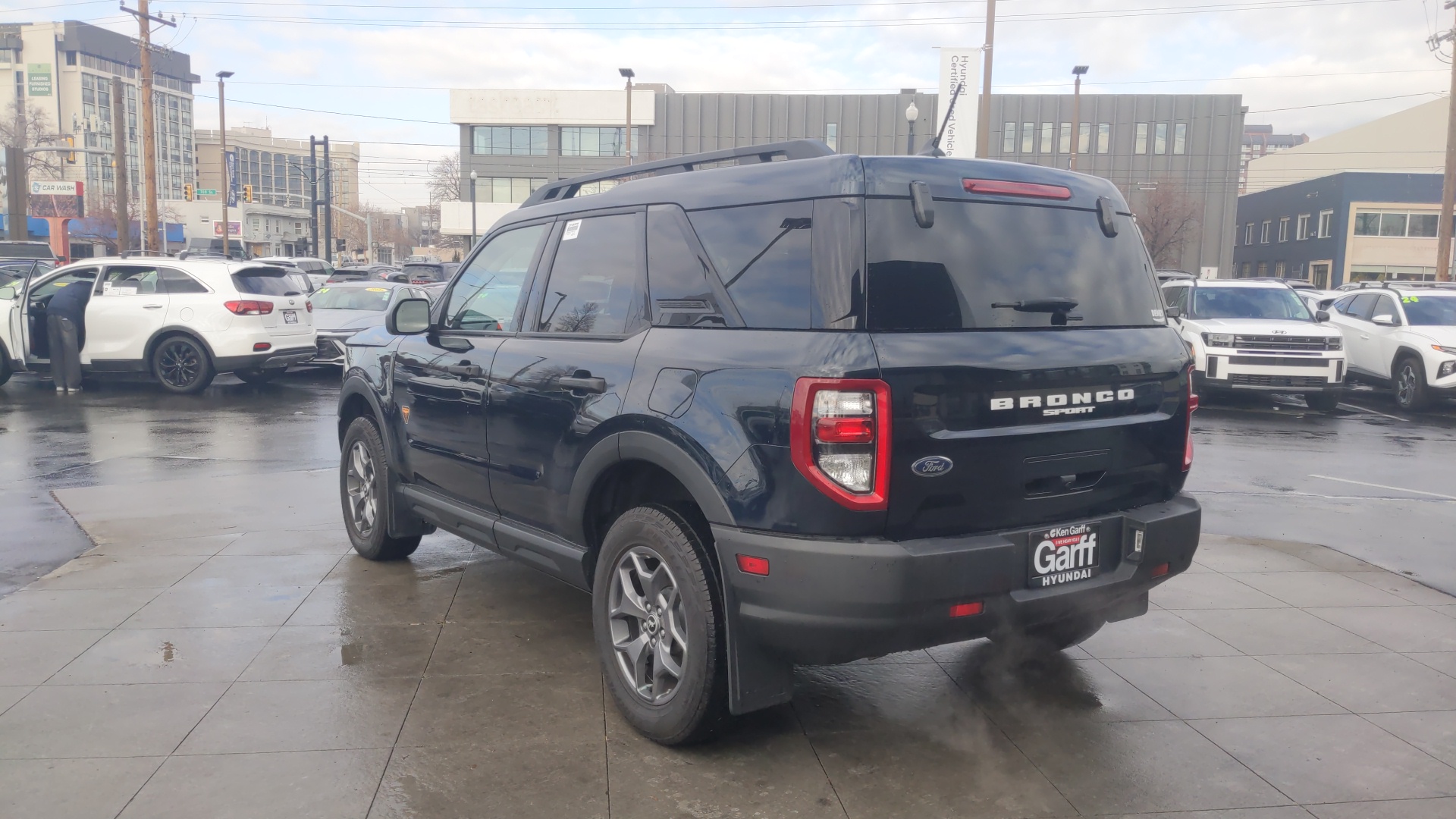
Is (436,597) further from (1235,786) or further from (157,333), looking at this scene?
(157,333)

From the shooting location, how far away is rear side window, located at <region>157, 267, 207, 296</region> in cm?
1462

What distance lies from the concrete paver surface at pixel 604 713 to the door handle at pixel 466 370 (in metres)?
1.18

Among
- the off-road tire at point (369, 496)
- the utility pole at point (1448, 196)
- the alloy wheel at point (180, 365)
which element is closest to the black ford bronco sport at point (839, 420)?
the off-road tire at point (369, 496)

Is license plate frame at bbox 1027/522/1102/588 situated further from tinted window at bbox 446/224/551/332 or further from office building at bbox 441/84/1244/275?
office building at bbox 441/84/1244/275

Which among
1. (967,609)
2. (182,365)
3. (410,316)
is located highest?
(410,316)

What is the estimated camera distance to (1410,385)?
15430 millimetres

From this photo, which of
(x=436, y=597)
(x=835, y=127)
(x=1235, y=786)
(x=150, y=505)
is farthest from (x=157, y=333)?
(x=835, y=127)

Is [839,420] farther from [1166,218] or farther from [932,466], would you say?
[1166,218]

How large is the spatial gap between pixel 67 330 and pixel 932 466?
579 inches

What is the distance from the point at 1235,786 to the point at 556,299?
121 inches

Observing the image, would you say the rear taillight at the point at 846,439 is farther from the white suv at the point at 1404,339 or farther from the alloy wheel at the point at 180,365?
the white suv at the point at 1404,339

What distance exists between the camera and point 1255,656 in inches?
190

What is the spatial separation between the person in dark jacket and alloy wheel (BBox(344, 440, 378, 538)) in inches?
415

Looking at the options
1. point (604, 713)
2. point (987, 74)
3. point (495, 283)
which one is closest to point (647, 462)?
point (604, 713)
